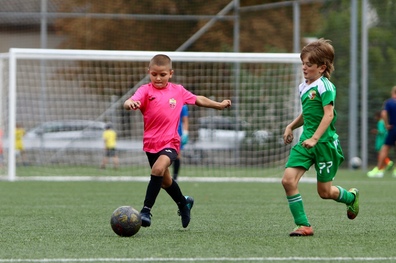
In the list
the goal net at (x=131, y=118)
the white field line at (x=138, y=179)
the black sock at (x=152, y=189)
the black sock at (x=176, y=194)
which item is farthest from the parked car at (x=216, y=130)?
the black sock at (x=152, y=189)

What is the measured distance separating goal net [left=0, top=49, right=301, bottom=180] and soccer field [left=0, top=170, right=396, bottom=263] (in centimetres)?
577

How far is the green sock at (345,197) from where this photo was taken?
7684 mm

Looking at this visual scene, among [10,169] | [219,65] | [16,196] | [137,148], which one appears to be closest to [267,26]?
[219,65]

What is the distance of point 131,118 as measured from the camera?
21.7m

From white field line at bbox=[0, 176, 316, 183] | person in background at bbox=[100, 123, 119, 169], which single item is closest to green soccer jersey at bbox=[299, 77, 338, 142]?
white field line at bbox=[0, 176, 316, 183]

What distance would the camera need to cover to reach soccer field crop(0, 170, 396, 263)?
6027 millimetres

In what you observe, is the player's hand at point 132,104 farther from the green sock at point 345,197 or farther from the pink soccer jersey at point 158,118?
the green sock at point 345,197

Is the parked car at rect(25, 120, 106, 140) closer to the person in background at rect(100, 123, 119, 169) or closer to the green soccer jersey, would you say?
the person in background at rect(100, 123, 119, 169)

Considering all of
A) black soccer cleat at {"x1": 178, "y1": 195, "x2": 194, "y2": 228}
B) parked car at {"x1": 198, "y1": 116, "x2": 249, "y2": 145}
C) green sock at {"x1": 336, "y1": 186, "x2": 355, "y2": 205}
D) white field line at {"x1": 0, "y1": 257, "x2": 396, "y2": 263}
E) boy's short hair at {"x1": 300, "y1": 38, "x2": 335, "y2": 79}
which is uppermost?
boy's short hair at {"x1": 300, "y1": 38, "x2": 335, "y2": 79}

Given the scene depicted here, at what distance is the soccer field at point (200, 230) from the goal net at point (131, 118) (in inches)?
227

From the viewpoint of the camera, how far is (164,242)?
22.4ft

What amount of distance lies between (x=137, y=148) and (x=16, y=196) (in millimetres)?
9821

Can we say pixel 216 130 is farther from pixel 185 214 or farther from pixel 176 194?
pixel 185 214

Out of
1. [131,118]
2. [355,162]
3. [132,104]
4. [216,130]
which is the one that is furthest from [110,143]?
[132,104]
